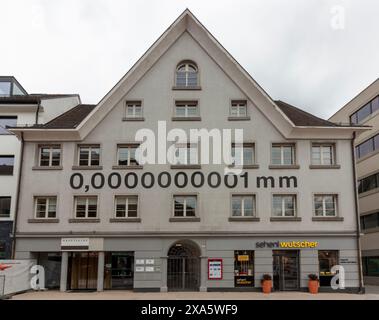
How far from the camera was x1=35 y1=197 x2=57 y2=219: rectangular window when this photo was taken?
26.3 metres

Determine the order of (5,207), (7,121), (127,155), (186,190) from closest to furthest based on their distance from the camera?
(186,190) → (127,155) → (5,207) → (7,121)

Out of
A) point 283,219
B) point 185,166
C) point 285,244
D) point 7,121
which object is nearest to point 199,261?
point 285,244

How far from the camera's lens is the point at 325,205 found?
87.0ft

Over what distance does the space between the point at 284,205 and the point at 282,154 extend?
3394 mm

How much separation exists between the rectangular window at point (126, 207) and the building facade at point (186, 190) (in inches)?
2.6

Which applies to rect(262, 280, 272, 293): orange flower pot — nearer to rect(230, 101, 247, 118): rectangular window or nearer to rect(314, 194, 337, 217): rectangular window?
rect(314, 194, 337, 217): rectangular window

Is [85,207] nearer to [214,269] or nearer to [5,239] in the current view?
[5,239]

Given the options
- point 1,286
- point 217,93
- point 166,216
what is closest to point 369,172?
point 217,93

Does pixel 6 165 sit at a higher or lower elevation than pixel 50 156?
lower

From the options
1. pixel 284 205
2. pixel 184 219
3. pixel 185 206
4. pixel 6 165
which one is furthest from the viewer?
pixel 6 165

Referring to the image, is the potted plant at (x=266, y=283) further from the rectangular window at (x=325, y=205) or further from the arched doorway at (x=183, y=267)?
the rectangular window at (x=325, y=205)

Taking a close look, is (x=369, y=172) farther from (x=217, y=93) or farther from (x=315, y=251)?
(x=217, y=93)

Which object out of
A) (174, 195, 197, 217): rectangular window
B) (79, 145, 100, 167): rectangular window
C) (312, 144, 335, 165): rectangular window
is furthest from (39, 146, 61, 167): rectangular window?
(312, 144, 335, 165): rectangular window

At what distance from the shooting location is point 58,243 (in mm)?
25641
